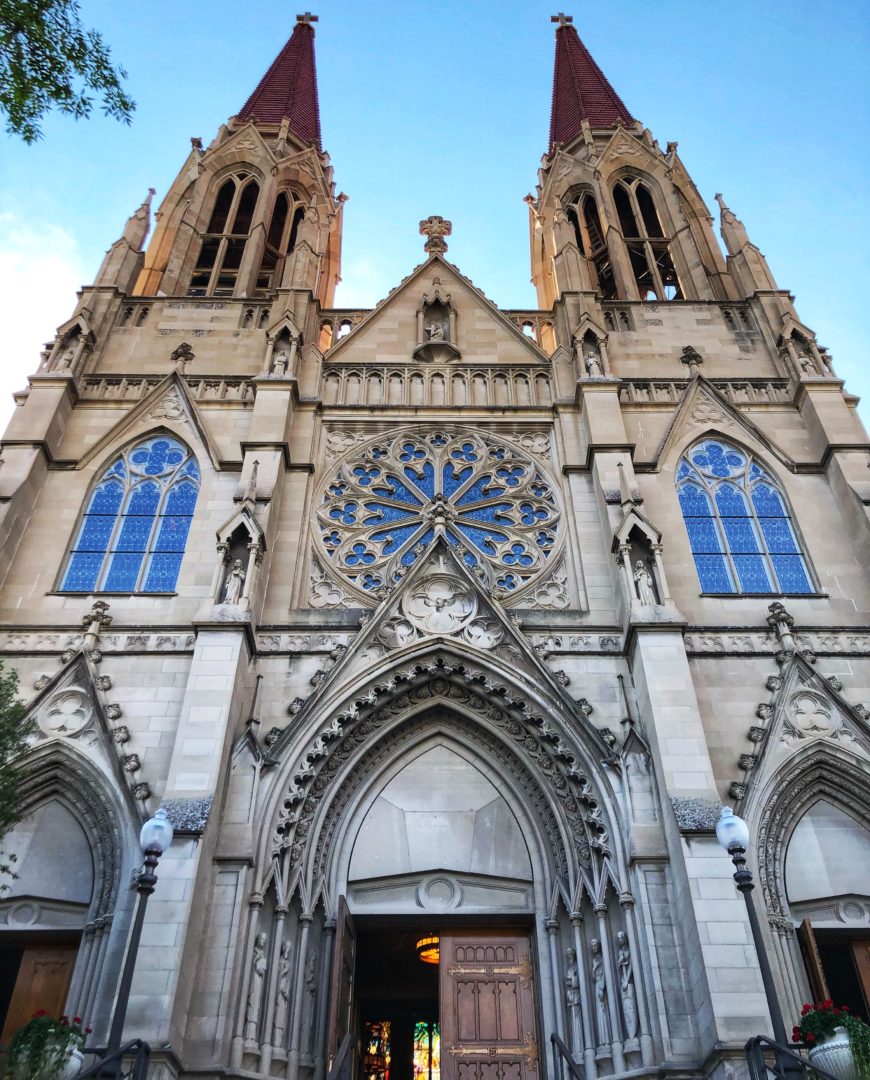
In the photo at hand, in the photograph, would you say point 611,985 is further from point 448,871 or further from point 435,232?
point 435,232

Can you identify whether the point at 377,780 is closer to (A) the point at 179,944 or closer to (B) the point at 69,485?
(A) the point at 179,944

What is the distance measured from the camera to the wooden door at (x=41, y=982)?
37.3 feet

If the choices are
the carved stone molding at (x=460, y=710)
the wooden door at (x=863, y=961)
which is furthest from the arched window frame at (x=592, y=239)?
the wooden door at (x=863, y=961)

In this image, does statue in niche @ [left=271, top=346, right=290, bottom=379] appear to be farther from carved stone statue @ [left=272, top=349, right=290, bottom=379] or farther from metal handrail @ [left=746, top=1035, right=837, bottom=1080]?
metal handrail @ [left=746, top=1035, right=837, bottom=1080]

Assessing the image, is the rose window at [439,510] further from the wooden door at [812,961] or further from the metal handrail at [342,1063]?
the metal handrail at [342,1063]

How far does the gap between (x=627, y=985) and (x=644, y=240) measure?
62.8ft

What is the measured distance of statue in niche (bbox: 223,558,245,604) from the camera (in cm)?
1402

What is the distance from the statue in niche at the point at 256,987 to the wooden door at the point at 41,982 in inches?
88.0

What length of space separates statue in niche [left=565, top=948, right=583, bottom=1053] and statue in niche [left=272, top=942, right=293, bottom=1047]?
11.0 ft

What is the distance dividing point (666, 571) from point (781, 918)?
5.69 meters

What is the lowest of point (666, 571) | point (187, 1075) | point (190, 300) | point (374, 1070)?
point (187, 1075)

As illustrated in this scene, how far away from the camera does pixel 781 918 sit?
11.7m

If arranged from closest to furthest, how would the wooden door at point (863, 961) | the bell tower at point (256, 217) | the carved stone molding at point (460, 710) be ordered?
1. the wooden door at point (863, 961)
2. the carved stone molding at point (460, 710)
3. the bell tower at point (256, 217)

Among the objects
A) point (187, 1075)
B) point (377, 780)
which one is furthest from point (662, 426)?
point (187, 1075)
